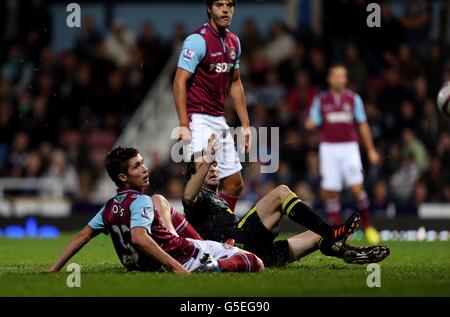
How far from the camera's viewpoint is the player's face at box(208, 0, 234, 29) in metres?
11.2

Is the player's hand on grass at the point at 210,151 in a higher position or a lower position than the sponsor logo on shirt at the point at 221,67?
lower

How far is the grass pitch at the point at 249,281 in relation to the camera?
319 inches

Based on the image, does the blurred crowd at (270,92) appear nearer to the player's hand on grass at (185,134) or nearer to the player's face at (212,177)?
the player's hand on grass at (185,134)

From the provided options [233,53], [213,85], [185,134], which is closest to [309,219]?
[185,134]

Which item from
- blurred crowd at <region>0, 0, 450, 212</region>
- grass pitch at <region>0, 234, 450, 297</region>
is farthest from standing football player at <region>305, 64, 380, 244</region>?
grass pitch at <region>0, 234, 450, 297</region>

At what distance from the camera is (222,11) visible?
441 inches

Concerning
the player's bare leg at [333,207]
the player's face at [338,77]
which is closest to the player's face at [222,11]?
the player's face at [338,77]

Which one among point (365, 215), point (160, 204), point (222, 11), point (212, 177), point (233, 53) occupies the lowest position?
point (365, 215)

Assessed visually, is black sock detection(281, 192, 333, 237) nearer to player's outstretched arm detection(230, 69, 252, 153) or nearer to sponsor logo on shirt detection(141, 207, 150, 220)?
sponsor logo on shirt detection(141, 207, 150, 220)

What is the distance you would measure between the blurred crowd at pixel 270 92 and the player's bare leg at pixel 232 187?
6.78 meters

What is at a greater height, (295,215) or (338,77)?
(338,77)

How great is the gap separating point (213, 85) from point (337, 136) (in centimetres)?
487

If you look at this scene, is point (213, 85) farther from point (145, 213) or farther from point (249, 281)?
point (249, 281)
